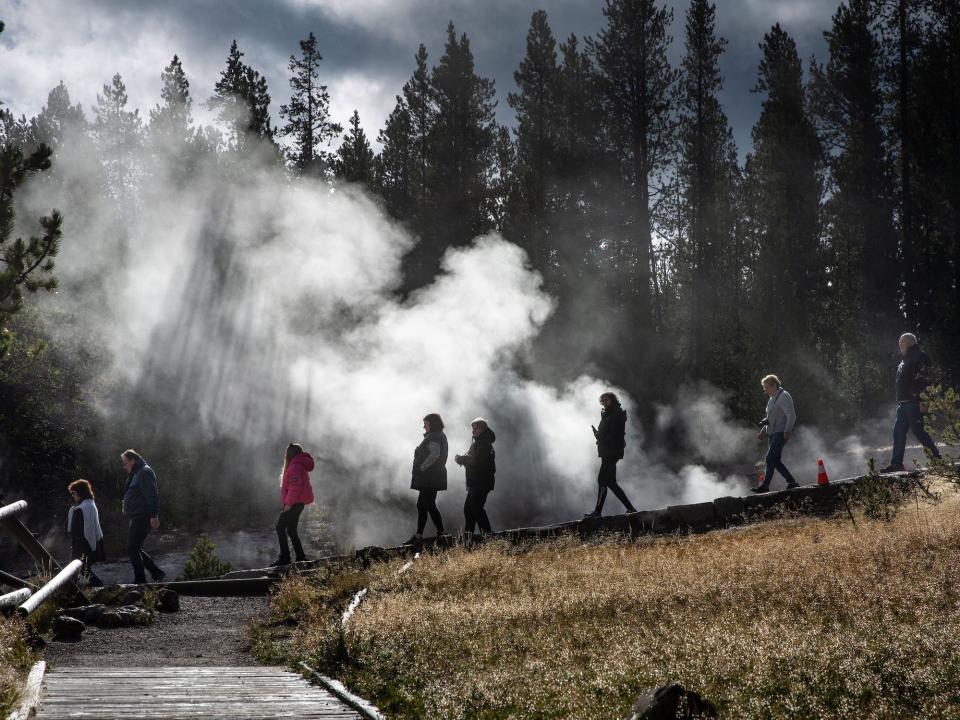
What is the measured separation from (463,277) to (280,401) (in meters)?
6.93

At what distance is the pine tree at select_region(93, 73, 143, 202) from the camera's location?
41.8 m

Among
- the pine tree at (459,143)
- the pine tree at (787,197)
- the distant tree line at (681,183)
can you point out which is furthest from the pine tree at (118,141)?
the pine tree at (787,197)

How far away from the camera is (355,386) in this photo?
23406 mm

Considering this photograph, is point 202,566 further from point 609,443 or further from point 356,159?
point 356,159

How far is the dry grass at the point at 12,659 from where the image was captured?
4965 millimetres

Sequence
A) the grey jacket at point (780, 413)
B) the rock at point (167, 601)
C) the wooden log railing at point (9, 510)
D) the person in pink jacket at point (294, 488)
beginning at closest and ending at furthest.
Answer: the wooden log railing at point (9, 510), the rock at point (167, 601), the person in pink jacket at point (294, 488), the grey jacket at point (780, 413)

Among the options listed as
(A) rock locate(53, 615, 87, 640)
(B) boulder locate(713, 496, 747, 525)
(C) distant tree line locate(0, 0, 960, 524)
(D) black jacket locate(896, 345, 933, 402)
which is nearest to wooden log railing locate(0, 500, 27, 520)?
(A) rock locate(53, 615, 87, 640)

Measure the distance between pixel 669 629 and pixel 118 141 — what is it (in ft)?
139

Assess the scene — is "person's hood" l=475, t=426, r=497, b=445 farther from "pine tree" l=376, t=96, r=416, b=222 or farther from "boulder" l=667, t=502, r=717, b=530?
"pine tree" l=376, t=96, r=416, b=222

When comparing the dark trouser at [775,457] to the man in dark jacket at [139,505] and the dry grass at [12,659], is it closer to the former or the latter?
the man in dark jacket at [139,505]

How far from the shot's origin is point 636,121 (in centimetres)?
3538

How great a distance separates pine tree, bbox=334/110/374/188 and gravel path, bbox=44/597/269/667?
26102mm

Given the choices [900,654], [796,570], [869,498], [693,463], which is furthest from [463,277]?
[900,654]

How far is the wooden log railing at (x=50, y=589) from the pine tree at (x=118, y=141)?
3253 cm
